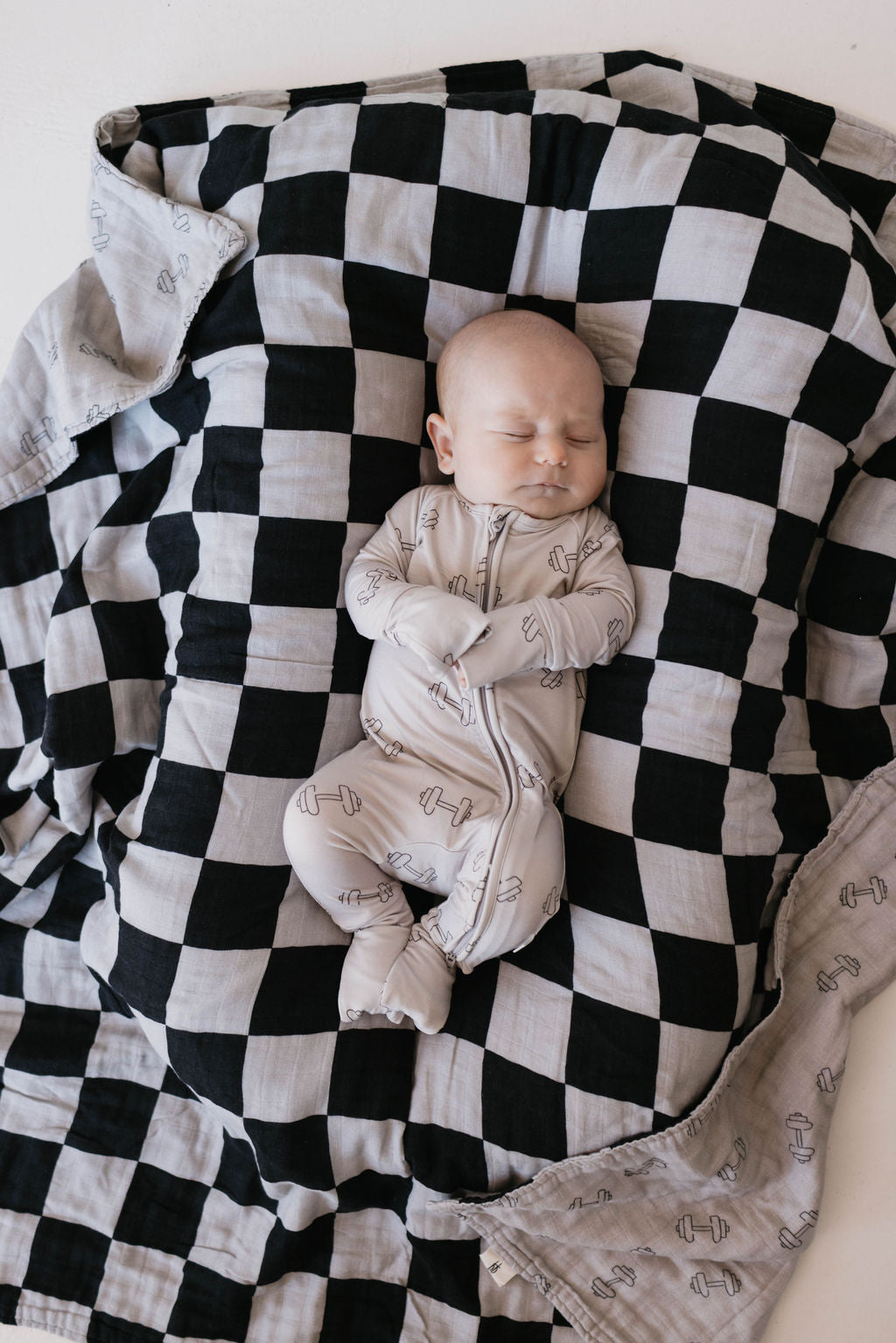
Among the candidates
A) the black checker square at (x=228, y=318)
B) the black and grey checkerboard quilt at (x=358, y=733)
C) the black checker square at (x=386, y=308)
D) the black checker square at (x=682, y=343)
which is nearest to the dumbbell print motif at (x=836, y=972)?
the black and grey checkerboard quilt at (x=358, y=733)

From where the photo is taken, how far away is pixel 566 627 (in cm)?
119

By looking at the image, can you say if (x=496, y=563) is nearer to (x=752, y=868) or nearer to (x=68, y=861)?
(x=752, y=868)

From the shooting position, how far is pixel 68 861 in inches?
58.3

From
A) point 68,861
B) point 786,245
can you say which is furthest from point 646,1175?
point 786,245

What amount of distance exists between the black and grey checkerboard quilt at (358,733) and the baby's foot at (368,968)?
59 mm

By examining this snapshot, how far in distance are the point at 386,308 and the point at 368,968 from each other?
2.94ft

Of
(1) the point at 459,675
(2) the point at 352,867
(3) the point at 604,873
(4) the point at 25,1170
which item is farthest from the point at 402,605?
(4) the point at 25,1170

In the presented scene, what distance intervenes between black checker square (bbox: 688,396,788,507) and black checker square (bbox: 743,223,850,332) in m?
0.13

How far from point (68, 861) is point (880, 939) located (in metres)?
1.22

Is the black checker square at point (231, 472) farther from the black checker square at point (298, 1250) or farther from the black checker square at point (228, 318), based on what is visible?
the black checker square at point (298, 1250)

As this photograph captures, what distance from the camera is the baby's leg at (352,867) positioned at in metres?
1.19

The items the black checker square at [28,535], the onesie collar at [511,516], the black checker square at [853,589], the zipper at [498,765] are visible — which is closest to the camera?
the zipper at [498,765]

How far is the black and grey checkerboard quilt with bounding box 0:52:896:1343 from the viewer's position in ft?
3.97

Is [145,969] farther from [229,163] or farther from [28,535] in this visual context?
[229,163]
